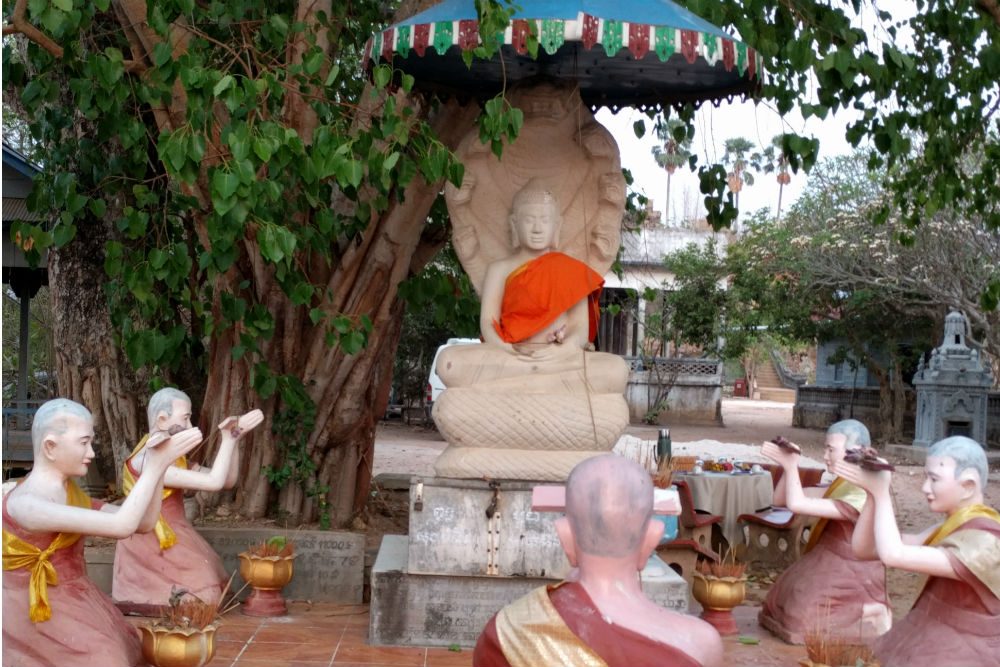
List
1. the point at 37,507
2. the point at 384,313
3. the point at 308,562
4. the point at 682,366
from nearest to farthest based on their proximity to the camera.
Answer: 1. the point at 37,507
2. the point at 308,562
3. the point at 384,313
4. the point at 682,366

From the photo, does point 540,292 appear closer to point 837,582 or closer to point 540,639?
point 837,582

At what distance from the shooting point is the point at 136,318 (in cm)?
886

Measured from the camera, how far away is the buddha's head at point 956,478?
14.8ft

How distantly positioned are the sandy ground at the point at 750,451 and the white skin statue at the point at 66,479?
3.27m

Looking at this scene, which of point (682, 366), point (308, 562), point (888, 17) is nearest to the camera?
point (308, 562)

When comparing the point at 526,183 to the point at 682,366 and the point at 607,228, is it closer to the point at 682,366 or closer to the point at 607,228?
the point at 607,228

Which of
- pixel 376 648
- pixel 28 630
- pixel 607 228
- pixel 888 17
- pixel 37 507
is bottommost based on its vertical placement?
pixel 376 648

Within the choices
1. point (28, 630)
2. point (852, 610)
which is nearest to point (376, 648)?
point (28, 630)

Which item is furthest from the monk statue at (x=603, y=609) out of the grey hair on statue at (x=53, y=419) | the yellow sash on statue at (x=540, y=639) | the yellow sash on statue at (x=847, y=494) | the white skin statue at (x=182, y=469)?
the yellow sash on statue at (x=847, y=494)

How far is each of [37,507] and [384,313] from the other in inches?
159

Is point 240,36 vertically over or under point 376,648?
over

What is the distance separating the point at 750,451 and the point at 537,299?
11.1 m

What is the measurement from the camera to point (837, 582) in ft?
21.9

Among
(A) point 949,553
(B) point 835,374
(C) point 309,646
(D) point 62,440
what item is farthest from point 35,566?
(B) point 835,374
